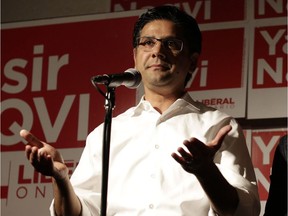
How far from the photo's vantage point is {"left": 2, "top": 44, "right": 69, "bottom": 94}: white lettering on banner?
13.3ft

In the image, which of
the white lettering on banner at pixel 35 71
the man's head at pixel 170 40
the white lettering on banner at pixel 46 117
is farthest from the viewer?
the white lettering on banner at pixel 35 71

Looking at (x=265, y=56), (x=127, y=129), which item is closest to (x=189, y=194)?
(x=127, y=129)

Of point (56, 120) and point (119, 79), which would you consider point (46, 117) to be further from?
point (119, 79)

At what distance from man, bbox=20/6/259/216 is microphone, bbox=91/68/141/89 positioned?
0.95 feet

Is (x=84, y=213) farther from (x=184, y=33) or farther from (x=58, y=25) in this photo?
(x=58, y=25)

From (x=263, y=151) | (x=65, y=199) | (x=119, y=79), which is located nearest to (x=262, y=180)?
(x=263, y=151)

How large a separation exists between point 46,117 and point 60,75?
0.25 m

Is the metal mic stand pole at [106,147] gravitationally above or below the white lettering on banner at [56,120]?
below

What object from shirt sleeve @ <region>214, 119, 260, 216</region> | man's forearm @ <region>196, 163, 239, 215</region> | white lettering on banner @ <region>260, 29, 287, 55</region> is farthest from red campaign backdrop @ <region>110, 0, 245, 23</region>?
man's forearm @ <region>196, 163, 239, 215</region>

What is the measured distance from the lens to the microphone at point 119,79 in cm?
237

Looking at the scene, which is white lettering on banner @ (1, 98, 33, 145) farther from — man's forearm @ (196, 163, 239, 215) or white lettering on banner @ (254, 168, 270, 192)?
man's forearm @ (196, 163, 239, 215)

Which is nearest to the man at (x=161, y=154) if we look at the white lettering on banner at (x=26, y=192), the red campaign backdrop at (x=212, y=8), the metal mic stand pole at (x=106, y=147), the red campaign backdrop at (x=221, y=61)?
the metal mic stand pole at (x=106, y=147)

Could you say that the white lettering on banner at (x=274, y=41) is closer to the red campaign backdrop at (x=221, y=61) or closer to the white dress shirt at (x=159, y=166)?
the red campaign backdrop at (x=221, y=61)

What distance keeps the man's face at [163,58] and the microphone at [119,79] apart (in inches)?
13.7
